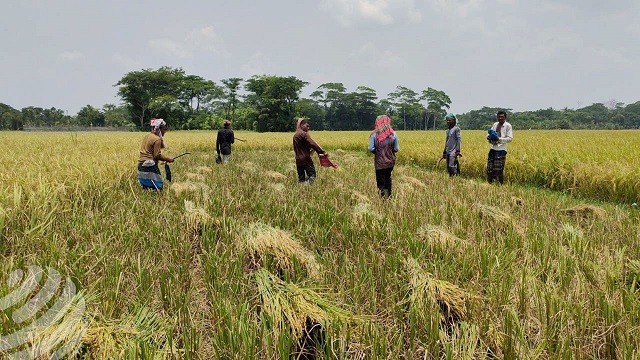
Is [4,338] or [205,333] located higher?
[4,338]

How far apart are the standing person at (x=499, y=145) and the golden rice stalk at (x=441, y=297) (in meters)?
5.89

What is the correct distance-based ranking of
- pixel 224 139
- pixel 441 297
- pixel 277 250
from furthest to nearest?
pixel 224 139 → pixel 277 250 → pixel 441 297

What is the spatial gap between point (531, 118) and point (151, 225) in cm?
10511

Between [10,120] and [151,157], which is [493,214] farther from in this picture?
[10,120]

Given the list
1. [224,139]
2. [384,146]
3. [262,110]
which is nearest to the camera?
[384,146]

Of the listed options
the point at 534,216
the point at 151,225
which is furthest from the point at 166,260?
the point at 534,216

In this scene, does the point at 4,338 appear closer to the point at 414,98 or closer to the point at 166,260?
the point at 166,260

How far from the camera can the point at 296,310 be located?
1.85 m

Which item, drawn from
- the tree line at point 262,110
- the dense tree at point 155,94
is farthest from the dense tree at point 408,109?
the dense tree at point 155,94

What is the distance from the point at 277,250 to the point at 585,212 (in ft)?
14.4

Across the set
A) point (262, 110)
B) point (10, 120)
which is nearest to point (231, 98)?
point (262, 110)

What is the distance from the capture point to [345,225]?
341 cm

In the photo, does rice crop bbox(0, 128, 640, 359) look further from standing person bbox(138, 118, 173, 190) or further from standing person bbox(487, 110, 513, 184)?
standing person bbox(487, 110, 513, 184)

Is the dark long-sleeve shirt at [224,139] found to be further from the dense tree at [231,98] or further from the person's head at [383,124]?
the dense tree at [231,98]
